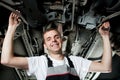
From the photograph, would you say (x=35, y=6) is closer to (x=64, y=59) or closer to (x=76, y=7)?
(x=76, y=7)

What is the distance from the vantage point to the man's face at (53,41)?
1.87 metres

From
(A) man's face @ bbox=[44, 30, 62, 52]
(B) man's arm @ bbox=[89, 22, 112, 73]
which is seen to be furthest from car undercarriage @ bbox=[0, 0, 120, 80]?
(B) man's arm @ bbox=[89, 22, 112, 73]

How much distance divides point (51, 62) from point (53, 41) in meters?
0.12

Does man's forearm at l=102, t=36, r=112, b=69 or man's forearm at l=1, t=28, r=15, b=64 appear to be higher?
man's forearm at l=1, t=28, r=15, b=64

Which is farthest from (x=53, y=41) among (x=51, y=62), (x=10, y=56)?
(x=10, y=56)

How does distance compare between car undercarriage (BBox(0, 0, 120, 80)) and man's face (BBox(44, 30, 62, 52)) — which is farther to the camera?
car undercarriage (BBox(0, 0, 120, 80))

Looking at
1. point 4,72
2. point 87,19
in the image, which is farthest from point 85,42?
point 4,72

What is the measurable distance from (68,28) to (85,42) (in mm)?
416

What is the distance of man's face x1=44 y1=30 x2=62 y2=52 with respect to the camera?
6.15 ft

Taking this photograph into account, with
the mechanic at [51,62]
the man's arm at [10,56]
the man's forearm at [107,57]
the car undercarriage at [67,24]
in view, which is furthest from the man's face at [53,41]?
the car undercarriage at [67,24]

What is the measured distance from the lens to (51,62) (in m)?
1.86

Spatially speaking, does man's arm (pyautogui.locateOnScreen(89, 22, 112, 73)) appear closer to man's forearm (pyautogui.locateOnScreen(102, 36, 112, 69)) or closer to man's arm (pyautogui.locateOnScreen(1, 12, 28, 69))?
Result: man's forearm (pyautogui.locateOnScreen(102, 36, 112, 69))

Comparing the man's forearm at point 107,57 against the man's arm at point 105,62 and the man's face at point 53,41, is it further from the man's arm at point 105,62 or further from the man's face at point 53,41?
the man's face at point 53,41

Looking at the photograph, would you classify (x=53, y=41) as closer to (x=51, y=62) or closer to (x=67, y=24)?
(x=51, y=62)
